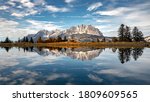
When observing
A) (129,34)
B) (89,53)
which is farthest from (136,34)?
(89,53)

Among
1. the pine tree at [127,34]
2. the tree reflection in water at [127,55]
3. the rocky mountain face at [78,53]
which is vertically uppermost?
the pine tree at [127,34]

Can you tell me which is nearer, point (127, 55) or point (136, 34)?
point (127, 55)

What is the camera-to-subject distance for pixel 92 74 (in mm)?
19266

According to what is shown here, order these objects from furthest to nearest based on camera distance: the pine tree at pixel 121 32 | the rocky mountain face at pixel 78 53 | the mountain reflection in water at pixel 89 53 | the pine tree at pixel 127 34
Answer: the pine tree at pixel 121 32, the pine tree at pixel 127 34, the rocky mountain face at pixel 78 53, the mountain reflection in water at pixel 89 53

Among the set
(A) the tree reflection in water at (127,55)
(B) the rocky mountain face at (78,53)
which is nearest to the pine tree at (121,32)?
(B) the rocky mountain face at (78,53)

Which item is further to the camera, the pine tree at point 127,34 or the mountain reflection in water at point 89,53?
the pine tree at point 127,34

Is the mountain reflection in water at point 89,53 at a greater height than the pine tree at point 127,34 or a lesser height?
lesser

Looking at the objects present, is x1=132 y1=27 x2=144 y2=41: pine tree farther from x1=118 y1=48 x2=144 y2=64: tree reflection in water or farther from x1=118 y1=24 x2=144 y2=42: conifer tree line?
x1=118 y1=48 x2=144 y2=64: tree reflection in water

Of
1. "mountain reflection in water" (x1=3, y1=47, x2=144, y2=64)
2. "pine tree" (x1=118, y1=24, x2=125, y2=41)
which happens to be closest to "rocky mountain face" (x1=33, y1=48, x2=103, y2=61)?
"mountain reflection in water" (x1=3, y1=47, x2=144, y2=64)

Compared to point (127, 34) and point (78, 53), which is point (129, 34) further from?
point (78, 53)

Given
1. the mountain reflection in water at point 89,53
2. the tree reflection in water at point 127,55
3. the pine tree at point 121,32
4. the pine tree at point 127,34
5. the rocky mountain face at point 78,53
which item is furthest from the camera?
the pine tree at point 121,32

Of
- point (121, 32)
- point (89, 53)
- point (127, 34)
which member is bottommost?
point (89, 53)

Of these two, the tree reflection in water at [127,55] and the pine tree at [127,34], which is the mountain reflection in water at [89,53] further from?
the pine tree at [127,34]

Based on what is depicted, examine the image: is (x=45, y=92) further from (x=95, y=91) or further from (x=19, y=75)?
(x=19, y=75)
